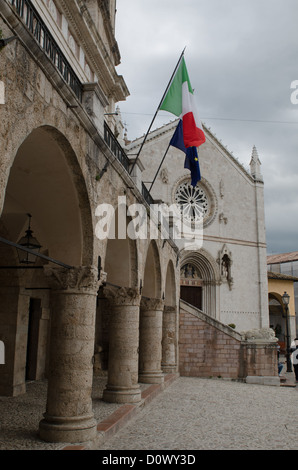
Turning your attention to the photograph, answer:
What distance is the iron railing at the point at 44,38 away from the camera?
5.20 m

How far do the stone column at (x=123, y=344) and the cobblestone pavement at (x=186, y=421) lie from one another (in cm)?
42

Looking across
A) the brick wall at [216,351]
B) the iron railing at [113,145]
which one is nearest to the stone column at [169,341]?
the brick wall at [216,351]

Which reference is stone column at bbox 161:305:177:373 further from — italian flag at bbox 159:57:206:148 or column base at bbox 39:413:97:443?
column base at bbox 39:413:97:443

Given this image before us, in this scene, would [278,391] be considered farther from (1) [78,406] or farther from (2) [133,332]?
(1) [78,406]

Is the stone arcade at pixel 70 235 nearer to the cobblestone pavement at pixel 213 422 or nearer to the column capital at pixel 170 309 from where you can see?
the column capital at pixel 170 309

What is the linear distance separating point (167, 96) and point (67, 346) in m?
6.63

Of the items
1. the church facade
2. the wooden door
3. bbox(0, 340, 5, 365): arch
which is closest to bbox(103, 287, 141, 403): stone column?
bbox(0, 340, 5, 365): arch

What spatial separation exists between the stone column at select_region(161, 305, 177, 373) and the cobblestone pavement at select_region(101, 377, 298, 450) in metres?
2.28

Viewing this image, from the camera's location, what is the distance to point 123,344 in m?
9.71

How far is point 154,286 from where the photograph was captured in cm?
1345

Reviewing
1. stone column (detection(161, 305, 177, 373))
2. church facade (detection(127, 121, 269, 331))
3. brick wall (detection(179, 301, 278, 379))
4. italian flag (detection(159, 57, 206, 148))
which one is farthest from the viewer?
church facade (detection(127, 121, 269, 331))

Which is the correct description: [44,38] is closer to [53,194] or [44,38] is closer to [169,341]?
[53,194]

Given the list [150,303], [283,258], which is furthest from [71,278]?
[283,258]

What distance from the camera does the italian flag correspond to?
10680mm
